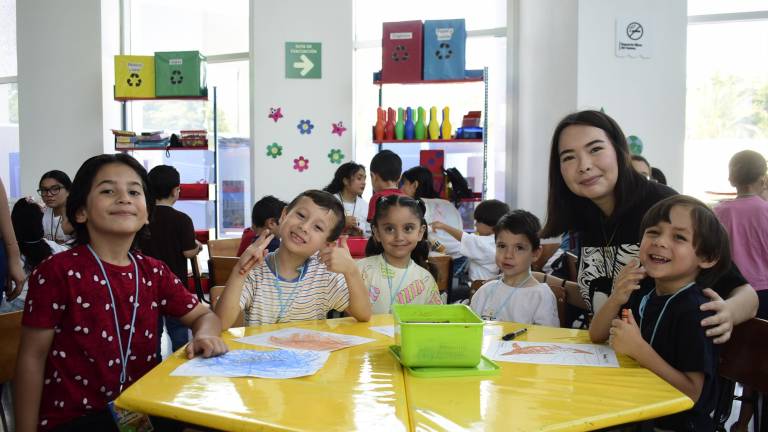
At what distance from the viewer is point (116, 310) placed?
1.57 metres

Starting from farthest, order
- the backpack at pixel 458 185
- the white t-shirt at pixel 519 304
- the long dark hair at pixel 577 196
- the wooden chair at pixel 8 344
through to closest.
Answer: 1. the backpack at pixel 458 185
2. the white t-shirt at pixel 519 304
3. the long dark hair at pixel 577 196
4. the wooden chair at pixel 8 344

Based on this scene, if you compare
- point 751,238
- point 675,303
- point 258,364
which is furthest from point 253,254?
point 751,238

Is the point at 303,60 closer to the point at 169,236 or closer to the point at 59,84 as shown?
the point at 59,84

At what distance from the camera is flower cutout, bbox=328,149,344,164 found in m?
6.35

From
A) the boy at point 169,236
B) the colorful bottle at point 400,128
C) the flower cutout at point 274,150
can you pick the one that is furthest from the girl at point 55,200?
the colorful bottle at point 400,128

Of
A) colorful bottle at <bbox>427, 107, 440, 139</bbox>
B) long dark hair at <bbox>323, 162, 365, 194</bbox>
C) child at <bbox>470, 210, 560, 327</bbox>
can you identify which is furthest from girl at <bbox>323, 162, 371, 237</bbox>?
child at <bbox>470, 210, 560, 327</bbox>

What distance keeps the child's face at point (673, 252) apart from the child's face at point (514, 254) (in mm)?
769

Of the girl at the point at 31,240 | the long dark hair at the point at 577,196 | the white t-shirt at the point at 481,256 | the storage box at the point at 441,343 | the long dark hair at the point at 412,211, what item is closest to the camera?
the storage box at the point at 441,343

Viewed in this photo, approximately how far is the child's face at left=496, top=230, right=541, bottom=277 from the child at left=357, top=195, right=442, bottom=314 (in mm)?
305

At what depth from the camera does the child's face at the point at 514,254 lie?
2432mm

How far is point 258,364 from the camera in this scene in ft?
4.51

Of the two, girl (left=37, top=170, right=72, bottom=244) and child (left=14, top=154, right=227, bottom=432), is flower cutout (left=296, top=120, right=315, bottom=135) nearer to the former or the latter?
girl (left=37, top=170, right=72, bottom=244)

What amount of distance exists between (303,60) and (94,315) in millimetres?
5152

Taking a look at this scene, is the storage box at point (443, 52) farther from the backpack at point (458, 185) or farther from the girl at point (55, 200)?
the girl at point (55, 200)
